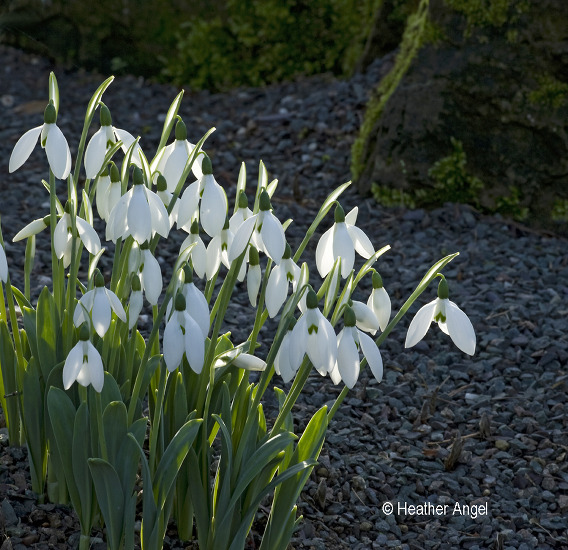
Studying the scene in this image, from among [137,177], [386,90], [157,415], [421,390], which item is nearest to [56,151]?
[137,177]

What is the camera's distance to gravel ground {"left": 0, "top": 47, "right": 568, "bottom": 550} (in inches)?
90.9

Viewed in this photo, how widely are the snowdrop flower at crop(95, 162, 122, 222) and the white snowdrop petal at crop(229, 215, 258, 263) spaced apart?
0.34 m

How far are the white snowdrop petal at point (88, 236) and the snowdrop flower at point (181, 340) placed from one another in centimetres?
34

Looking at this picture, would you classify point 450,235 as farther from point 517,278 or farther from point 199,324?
point 199,324

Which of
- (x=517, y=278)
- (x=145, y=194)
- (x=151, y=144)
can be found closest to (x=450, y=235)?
(x=517, y=278)

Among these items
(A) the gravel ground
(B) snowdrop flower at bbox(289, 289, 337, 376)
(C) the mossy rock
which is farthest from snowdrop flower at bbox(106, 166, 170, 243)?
(C) the mossy rock

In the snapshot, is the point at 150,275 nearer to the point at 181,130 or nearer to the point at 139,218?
the point at 139,218

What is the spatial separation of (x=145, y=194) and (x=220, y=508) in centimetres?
69

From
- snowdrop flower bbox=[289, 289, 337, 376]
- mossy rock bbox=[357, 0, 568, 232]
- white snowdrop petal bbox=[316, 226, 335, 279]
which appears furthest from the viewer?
mossy rock bbox=[357, 0, 568, 232]

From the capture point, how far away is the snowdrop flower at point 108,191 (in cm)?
181

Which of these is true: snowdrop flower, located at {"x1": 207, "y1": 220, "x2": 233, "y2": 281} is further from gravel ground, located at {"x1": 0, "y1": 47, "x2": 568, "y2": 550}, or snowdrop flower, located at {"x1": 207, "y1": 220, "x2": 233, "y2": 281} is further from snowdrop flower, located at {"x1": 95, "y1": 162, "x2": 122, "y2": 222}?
gravel ground, located at {"x1": 0, "y1": 47, "x2": 568, "y2": 550}

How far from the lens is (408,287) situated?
3.58 metres

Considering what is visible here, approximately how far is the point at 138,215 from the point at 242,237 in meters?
0.20

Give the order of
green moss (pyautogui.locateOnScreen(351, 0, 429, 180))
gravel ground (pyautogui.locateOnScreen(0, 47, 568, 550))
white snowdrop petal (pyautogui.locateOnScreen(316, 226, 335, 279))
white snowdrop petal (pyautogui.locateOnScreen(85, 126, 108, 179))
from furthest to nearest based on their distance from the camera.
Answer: green moss (pyautogui.locateOnScreen(351, 0, 429, 180)), gravel ground (pyautogui.locateOnScreen(0, 47, 568, 550)), white snowdrop petal (pyautogui.locateOnScreen(85, 126, 108, 179)), white snowdrop petal (pyautogui.locateOnScreen(316, 226, 335, 279))
